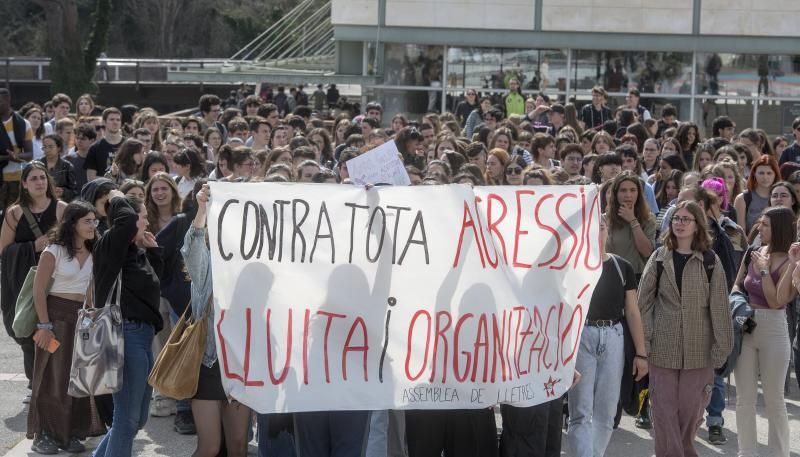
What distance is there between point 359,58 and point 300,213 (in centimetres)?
2007

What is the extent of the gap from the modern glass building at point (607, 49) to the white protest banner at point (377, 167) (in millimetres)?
18210

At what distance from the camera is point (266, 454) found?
6.28 metres

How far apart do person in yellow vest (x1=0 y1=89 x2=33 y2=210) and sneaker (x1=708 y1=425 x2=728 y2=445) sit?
8588 millimetres

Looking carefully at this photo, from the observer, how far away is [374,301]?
19.0ft

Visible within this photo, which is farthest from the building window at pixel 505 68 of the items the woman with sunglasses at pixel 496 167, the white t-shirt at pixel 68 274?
the white t-shirt at pixel 68 274

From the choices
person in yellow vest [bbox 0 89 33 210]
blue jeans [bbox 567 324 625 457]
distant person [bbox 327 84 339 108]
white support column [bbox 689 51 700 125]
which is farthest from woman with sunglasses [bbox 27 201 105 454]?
distant person [bbox 327 84 339 108]

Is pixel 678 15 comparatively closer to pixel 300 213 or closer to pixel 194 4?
pixel 300 213

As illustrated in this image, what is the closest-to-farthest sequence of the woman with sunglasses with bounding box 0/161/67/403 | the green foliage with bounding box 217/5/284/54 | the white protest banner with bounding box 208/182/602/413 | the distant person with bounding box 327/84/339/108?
the white protest banner with bounding box 208/182/602/413
the woman with sunglasses with bounding box 0/161/67/403
the distant person with bounding box 327/84/339/108
the green foliage with bounding box 217/5/284/54

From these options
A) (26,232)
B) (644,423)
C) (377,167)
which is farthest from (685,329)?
(26,232)

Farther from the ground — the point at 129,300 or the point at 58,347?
the point at 129,300

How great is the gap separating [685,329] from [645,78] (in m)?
18.3

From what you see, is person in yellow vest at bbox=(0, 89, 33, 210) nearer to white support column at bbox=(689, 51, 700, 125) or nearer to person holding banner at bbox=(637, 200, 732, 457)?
person holding banner at bbox=(637, 200, 732, 457)

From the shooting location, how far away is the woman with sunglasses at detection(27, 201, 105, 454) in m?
7.24

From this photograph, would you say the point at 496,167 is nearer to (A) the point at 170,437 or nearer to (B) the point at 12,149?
(A) the point at 170,437
